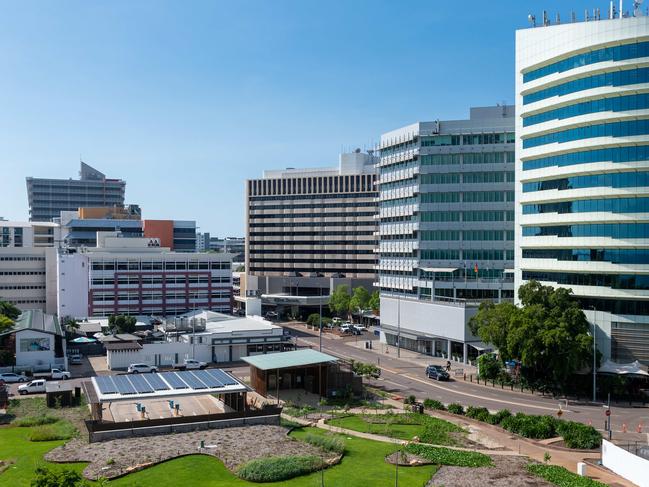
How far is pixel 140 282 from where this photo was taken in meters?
120

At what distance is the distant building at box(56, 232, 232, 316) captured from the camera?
4663 inches

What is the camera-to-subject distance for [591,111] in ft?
240

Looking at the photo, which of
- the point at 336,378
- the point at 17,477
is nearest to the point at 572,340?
the point at 336,378

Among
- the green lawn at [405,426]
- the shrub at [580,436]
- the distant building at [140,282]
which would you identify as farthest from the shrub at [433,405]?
the distant building at [140,282]

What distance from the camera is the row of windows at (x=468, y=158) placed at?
97.5 meters

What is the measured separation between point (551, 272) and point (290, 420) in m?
38.2

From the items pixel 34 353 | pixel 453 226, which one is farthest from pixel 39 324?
pixel 453 226

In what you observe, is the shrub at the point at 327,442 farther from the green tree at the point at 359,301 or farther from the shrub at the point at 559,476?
the green tree at the point at 359,301

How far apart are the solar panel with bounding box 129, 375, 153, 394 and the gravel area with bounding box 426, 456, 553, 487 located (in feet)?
83.4

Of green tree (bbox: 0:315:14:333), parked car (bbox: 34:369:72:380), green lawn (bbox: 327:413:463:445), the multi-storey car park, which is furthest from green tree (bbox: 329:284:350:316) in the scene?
green lawn (bbox: 327:413:463:445)

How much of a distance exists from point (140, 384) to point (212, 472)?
58.5ft

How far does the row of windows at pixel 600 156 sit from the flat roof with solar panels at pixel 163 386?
44.3 metres

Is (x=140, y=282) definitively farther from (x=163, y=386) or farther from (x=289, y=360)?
(x=163, y=386)

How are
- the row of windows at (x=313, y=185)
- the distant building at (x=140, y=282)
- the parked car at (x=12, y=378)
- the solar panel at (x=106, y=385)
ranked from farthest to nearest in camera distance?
the row of windows at (x=313, y=185) < the distant building at (x=140, y=282) < the parked car at (x=12, y=378) < the solar panel at (x=106, y=385)
